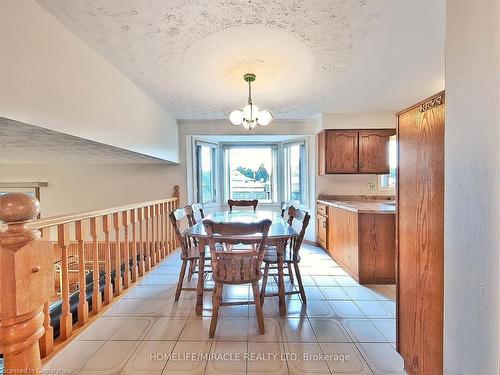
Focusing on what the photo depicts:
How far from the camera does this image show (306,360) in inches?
62.5

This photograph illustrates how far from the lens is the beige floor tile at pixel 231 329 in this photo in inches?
71.4

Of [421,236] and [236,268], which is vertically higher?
[421,236]

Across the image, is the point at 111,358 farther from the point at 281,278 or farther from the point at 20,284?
the point at 20,284

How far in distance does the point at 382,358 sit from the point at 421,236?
0.92 metres

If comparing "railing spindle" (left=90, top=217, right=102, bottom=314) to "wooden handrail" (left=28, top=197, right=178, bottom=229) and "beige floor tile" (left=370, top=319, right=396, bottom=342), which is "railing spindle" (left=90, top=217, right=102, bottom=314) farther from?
"beige floor tile" (left=370, top=319, right=396, bottom=342)

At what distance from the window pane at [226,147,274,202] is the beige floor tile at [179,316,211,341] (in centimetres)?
336

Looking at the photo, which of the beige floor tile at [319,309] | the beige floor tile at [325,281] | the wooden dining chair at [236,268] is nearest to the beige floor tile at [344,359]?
the beige floor tile at [319,309]

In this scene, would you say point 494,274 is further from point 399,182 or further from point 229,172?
point 229,172

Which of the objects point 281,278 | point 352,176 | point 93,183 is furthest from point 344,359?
point 93,183

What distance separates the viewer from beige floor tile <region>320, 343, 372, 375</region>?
151cm

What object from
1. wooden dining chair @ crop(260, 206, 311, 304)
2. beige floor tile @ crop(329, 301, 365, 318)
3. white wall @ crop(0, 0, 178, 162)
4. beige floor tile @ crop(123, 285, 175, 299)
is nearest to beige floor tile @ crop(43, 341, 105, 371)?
beige floor tile @ crop(123, 285, 175, 299)

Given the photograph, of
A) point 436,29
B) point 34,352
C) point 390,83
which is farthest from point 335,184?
point 34,352

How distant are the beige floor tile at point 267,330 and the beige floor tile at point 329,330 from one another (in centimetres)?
29

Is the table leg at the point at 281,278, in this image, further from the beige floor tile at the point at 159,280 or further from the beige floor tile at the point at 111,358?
the beige floor tile at the point at 159,280
